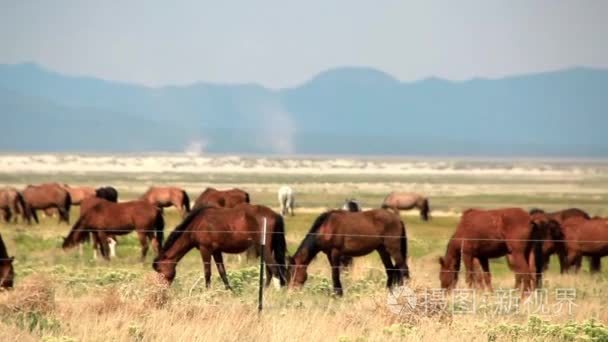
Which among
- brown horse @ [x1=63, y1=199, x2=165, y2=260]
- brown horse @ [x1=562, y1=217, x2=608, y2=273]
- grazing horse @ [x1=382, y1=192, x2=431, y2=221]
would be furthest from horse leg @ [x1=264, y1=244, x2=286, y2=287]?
grazing horse @ [x1=382, y1=192, x2=431, y2=221]

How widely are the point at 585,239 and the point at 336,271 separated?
7.63 metres

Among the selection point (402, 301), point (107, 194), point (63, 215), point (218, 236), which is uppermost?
point (218, 236)

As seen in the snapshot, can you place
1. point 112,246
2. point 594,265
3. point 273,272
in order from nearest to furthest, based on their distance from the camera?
point 273,272
point 594,265
point 112,246

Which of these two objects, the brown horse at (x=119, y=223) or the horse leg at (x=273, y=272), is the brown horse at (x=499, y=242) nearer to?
the horse leg at (x=273, y=272)

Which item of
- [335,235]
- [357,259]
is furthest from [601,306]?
[357,259]

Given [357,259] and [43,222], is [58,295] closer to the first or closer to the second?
[357,259]

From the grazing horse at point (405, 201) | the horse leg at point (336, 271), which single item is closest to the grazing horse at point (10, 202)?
the grazing horse at point (405, 201)

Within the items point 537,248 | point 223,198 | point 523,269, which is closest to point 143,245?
point 223,198

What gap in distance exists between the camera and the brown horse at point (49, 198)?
44500 millimetres

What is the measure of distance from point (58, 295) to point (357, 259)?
11404mm

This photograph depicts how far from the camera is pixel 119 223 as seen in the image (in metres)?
26.8

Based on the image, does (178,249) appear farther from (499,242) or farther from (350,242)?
(499,242)

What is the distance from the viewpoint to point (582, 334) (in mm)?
13016

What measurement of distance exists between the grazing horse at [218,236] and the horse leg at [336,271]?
2.81ft
